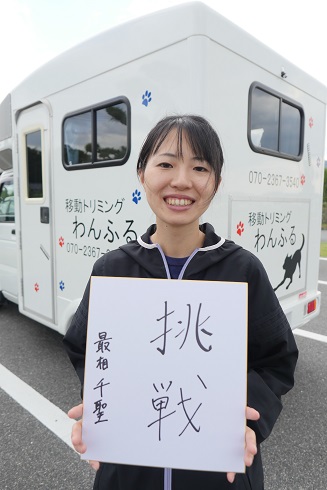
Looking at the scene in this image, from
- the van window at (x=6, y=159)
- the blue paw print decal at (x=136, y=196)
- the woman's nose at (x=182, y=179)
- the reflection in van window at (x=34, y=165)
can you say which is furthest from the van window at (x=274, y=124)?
the van window at (x=6, y=159)

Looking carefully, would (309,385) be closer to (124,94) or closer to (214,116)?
(214,116)

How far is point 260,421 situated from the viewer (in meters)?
1.02

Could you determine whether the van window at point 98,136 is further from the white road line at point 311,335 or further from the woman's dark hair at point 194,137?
the white road line at point 311,335

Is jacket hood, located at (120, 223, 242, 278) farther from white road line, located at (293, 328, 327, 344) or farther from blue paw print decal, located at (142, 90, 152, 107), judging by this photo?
white road line, located at (293, 328, 327, 344)

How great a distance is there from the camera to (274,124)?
2.65 m

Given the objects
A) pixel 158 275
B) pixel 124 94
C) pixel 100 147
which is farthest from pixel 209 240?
pixel 100 147

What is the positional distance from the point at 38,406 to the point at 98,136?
198cm

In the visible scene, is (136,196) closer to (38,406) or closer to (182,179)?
(182,179)

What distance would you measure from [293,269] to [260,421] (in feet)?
6.83

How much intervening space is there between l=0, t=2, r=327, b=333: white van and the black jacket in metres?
0.99

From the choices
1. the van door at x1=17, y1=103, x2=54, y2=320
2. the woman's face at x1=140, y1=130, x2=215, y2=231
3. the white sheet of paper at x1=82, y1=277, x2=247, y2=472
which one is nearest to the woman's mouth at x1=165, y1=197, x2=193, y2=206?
the woman's face at x1=140, y1=130, x2=215, y2=231

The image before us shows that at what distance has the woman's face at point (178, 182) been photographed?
104 cm

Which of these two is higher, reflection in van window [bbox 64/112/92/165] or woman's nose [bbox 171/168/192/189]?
reflection in van window [bbox 64/112/92/165]

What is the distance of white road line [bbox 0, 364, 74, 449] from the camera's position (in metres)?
2.37
